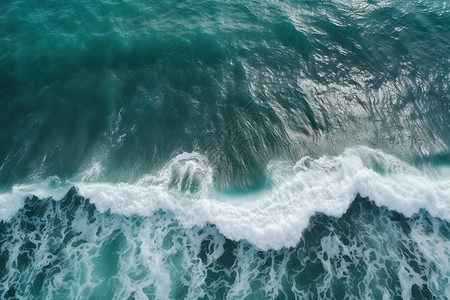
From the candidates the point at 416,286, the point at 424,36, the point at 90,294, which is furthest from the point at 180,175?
the point at 424,36

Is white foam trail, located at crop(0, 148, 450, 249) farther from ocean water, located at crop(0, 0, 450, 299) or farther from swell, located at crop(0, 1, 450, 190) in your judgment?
swell, located at crop(0, 1, 450, 190)

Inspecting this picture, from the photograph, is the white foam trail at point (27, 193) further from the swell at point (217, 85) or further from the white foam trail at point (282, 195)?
the white foam trail at point (282, 195)

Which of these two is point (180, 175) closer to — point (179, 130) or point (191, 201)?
point (191, 201)

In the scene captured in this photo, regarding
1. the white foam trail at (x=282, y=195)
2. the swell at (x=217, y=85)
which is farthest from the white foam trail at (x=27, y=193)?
the white foam trail at (x=282, y=195)

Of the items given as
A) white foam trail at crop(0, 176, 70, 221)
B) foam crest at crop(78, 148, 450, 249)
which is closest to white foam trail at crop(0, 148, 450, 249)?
foam crest at crop(78, 148, 450, 249)

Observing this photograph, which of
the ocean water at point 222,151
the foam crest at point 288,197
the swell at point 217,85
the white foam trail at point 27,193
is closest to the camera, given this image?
the ocean water at point 222,151

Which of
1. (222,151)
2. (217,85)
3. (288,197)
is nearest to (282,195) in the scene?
(288,197)

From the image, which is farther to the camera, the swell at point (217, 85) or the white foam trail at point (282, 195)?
the swell at point (217, 85)

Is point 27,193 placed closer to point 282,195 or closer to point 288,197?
point 282,195
